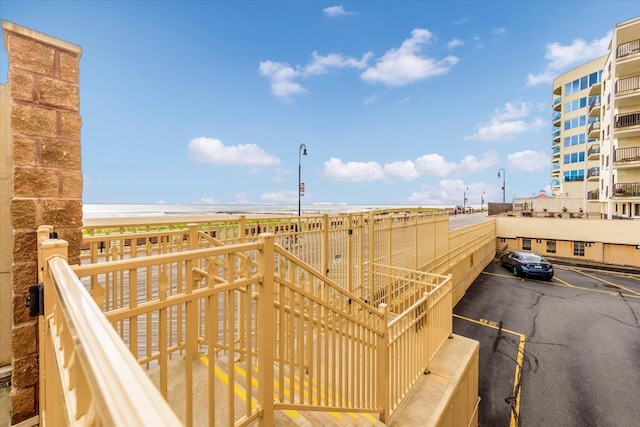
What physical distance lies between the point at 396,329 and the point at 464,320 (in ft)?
26.6

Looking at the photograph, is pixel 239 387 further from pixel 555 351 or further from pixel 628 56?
pixel 628 56

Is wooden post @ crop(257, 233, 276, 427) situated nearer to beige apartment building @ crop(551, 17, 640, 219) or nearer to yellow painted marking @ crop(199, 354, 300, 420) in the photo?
yellow painted marking @ crop(199, 354, 300, 420)

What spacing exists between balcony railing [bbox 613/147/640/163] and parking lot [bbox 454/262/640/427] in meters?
13.6

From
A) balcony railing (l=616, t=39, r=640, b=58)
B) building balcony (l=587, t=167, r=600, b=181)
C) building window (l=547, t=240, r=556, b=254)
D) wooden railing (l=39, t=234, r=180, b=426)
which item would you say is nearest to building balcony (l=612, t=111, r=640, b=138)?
balcony railing (l=616, t=39, r=640, b=58)

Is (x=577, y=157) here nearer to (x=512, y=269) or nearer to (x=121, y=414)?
(x=512, y=269)

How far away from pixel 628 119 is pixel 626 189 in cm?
546

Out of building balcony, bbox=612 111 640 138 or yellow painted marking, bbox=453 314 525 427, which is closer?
yellow painted marking, bbox=453 314 525 427

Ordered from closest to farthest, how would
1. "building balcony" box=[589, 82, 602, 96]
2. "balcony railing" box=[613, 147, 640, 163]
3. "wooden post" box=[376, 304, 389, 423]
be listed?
"wooden post" box=[376, 304, 389, 423]
"balcony railing" box=[613, 147, 640, 163]
"building balcony" box=[589, 82, 602, 96]

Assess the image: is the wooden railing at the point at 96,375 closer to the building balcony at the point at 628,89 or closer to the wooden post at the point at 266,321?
the wooden post at the point at 266,321

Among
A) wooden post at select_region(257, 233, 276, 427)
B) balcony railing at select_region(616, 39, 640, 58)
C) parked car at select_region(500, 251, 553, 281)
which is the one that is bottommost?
parked car at select_region(500, 251, 553, 281)

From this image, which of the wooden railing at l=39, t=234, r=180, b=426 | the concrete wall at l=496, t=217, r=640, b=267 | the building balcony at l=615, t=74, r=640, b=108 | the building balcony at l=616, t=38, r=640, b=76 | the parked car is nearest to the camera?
the wooden railing at l=39, t=234, r=180, b=426

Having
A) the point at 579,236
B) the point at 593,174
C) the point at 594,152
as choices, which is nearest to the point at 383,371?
the point at 579,236

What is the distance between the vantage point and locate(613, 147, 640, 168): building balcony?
71.9 ft

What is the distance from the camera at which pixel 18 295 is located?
1983mm
